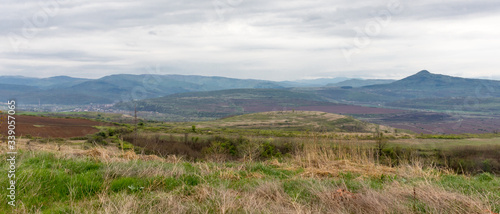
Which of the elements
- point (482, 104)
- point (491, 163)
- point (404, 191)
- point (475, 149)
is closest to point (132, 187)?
point (404, 191)

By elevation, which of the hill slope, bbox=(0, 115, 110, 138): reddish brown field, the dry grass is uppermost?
the dry grass

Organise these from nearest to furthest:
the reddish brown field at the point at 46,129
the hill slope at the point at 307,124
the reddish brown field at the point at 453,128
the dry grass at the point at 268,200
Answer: the dry grass at the point at 268,200, the reddish brown field at the point at 46,129, the reddish brown field at the point at 453,128, the hill slope at the point at 307,124

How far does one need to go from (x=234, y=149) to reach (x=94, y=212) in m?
24.5

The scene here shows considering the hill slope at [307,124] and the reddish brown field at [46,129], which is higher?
the reddish brown field at [46,129]

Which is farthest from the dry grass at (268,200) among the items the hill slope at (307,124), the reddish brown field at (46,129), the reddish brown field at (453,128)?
the reddish brown field at (453,128)

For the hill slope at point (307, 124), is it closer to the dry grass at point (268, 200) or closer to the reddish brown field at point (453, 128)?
the reddish brown field at point (453, 128)

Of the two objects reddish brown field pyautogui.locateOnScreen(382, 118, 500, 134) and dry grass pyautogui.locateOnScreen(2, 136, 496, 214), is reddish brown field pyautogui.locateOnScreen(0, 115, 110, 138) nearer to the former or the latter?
dry grass pyautogui.locateOnScreen(2, 136, 496, 214)

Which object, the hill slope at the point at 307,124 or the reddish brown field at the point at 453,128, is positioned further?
the hill slope at the point at 307,124

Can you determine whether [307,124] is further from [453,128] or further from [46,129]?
[46,129]

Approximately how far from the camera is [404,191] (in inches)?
225

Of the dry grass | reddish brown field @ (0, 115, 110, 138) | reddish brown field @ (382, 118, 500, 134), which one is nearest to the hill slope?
reddish brown field @ (382, 118, 500, 134)

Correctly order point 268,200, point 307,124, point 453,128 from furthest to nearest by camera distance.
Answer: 1. point 307,124
2. point 453,128
3. point 268,200

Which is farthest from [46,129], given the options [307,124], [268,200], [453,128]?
[453,128]

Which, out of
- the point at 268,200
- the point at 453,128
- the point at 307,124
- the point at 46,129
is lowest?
the point at 307,124
